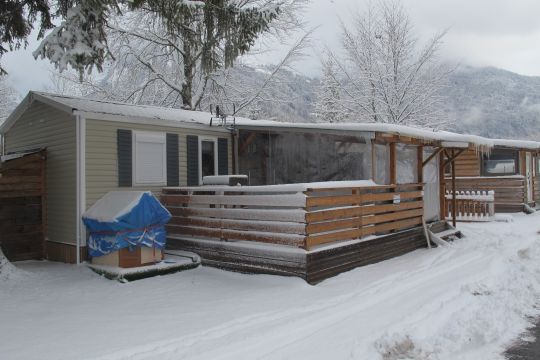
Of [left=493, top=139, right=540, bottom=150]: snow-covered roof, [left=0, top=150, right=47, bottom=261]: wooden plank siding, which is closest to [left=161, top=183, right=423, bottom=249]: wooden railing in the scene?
[left=0, top=150, right=47, bottom=261]: wooden plank siding

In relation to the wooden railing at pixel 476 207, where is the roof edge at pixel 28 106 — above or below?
above

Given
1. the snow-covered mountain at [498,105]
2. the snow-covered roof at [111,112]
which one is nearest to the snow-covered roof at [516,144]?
the snow-covered roof at [111,112]

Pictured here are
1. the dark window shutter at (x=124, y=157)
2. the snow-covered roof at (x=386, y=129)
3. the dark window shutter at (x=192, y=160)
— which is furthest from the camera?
the dark window shutter at (x=192, y=160)

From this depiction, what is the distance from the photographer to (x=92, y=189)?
9273 millimetres

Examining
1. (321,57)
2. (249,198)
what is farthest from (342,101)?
(249,198)

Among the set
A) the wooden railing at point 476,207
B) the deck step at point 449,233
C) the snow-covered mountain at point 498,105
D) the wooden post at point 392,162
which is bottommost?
the deck step at point 449,233

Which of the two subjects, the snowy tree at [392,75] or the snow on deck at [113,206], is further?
the snowy tree at [392,75]

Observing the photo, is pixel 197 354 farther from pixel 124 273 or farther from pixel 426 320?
pixel 124 273

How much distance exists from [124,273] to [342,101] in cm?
1858

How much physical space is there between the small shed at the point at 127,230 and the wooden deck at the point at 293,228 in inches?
35.4

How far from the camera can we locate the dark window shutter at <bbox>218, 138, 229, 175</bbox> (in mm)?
11742

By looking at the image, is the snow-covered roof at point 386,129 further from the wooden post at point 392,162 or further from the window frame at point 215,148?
the window frame at point 215,148

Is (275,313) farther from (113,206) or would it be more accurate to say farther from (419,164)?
(419,164)

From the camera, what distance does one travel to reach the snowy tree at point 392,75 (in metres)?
23.3
